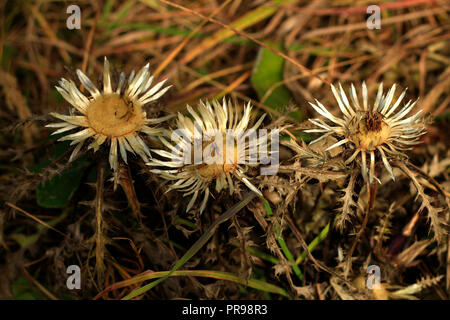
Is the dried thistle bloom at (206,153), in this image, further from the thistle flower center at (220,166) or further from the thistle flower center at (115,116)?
the thistle flower center at (115,116)

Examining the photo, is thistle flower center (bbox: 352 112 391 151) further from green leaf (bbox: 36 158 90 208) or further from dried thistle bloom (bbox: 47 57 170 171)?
green leaf (bbox: 36 158 90 208)

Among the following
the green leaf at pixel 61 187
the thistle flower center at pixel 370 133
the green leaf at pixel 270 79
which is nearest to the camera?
the thistle flower center at pixel 370 133

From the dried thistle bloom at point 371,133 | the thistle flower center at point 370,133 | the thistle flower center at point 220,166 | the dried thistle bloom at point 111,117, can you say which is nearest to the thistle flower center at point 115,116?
the dried thistle bloom at point 111,117

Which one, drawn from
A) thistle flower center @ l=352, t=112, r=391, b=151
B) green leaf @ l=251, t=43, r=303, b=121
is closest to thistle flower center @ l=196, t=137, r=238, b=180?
thistle flower center @ l=352, t=112, r=391, b=151

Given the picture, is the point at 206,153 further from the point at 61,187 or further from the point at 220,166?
the point at 61,187

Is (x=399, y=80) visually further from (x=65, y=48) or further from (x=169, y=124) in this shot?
(x=65, y=48)

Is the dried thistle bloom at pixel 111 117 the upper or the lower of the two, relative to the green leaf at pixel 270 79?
lower
